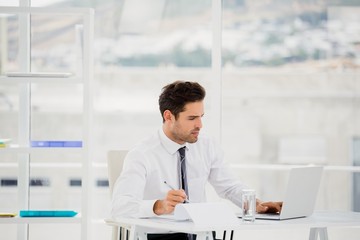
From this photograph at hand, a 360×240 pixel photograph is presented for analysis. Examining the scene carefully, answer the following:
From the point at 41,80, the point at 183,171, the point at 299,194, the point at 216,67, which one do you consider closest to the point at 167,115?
the point at 183,171

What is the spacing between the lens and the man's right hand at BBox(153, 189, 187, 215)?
→ 3230 millimetres

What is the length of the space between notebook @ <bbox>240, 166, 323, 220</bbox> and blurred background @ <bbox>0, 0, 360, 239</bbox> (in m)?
1.82

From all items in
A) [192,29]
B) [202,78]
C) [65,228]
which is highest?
[192,29]

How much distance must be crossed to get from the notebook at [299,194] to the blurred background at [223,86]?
1816mm

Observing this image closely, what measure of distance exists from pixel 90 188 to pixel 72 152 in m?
0.59

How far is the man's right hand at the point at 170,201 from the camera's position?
3.23 meters

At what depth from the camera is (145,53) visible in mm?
5438

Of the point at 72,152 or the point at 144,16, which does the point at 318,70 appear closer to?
the point at 144,16

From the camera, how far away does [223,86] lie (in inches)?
213

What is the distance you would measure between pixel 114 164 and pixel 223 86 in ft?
4.40

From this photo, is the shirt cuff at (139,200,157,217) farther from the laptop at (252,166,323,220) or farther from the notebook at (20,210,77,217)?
the notebook at (20,210,77,217)

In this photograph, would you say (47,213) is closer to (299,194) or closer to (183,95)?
(183,95)

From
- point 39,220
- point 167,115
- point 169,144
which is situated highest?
point 167,115

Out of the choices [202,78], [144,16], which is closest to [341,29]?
[202,78]
